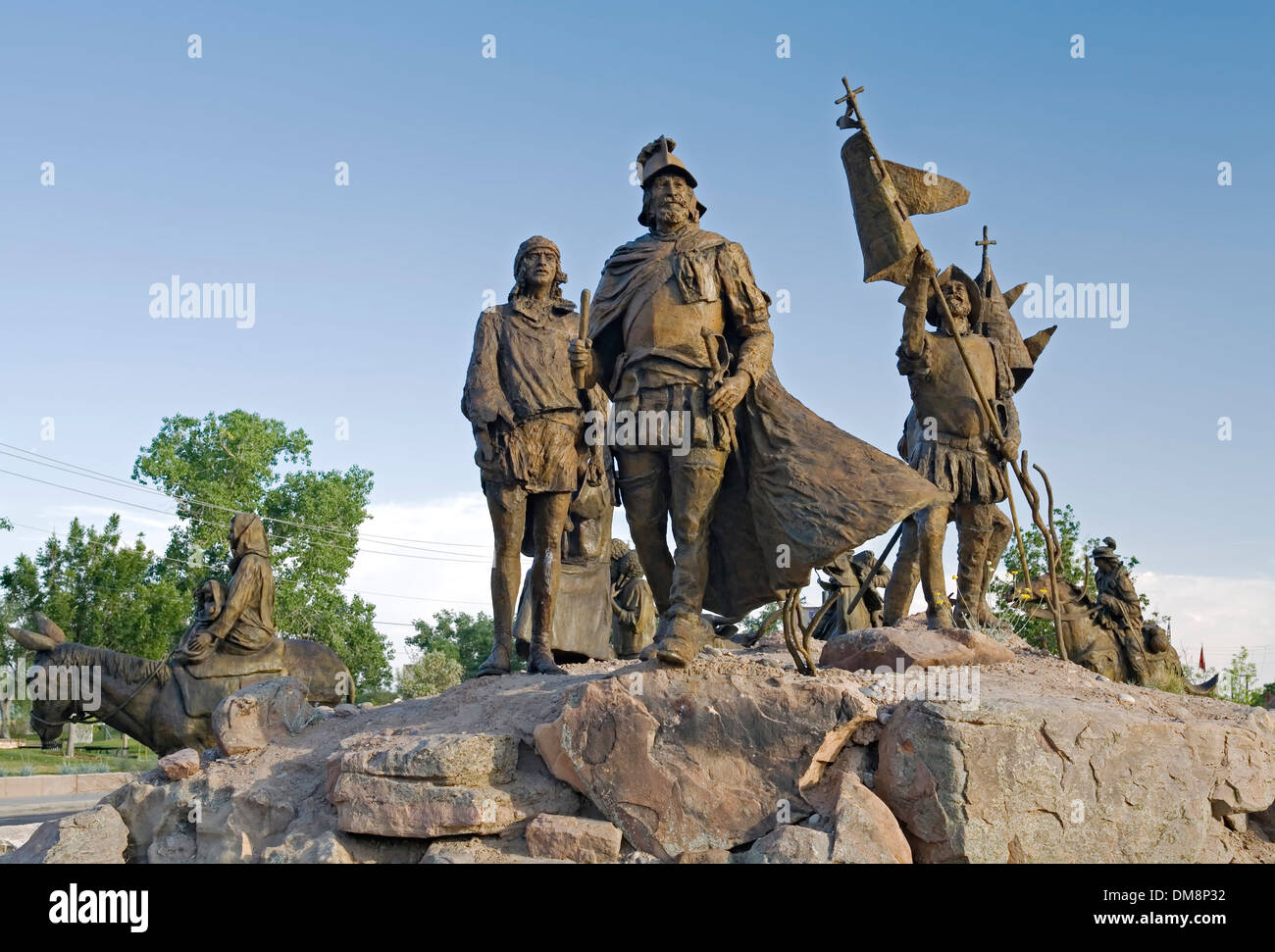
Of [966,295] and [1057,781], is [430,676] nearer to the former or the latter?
[966,295]

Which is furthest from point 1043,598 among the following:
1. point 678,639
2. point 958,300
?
point 678,639

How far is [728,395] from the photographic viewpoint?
209 inches

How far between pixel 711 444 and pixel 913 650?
164 cm

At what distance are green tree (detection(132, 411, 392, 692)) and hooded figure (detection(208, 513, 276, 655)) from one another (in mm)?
Result: 24308

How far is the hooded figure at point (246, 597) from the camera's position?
8938mm

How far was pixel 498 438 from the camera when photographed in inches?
263

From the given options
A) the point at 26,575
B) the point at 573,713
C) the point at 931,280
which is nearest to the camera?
the point at 573,713

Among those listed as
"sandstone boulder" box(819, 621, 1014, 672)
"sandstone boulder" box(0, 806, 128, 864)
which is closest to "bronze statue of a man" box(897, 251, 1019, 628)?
"sandstone boulder" box(819, 621, 1014, 672)

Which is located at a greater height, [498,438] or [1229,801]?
[498,438]

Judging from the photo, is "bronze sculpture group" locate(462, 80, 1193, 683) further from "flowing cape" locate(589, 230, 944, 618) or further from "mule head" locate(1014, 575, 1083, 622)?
"mule head" locate(1014, 575, 1083, 622)

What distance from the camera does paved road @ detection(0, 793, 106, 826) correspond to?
1046 centimetres

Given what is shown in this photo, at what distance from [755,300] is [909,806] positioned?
2.47 metres

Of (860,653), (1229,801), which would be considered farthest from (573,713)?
(1229,801)
